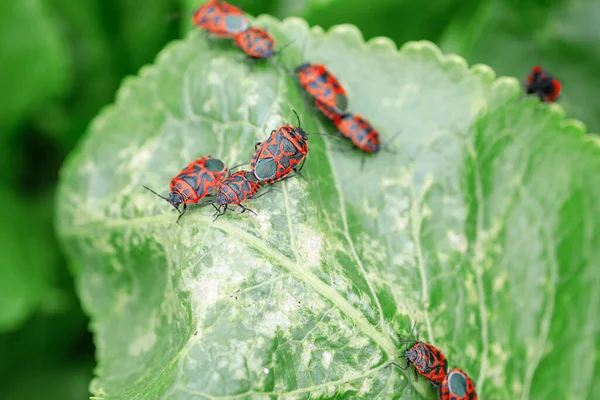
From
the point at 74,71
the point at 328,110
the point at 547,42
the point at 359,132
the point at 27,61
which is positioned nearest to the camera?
the point at 359,132

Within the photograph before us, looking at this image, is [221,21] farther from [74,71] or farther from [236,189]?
→ [74,71]

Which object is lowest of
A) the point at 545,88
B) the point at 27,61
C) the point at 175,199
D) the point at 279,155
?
the point at 27,61

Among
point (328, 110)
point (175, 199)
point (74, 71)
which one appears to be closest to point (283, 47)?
point (328, 110)

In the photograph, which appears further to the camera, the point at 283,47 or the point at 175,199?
the point at 283,47

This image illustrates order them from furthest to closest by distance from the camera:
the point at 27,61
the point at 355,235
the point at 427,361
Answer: the point at 27,61, the point at 355,235, the point at 427,361

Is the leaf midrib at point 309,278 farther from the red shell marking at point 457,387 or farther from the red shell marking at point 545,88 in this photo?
the red shell marking at point 545,88
